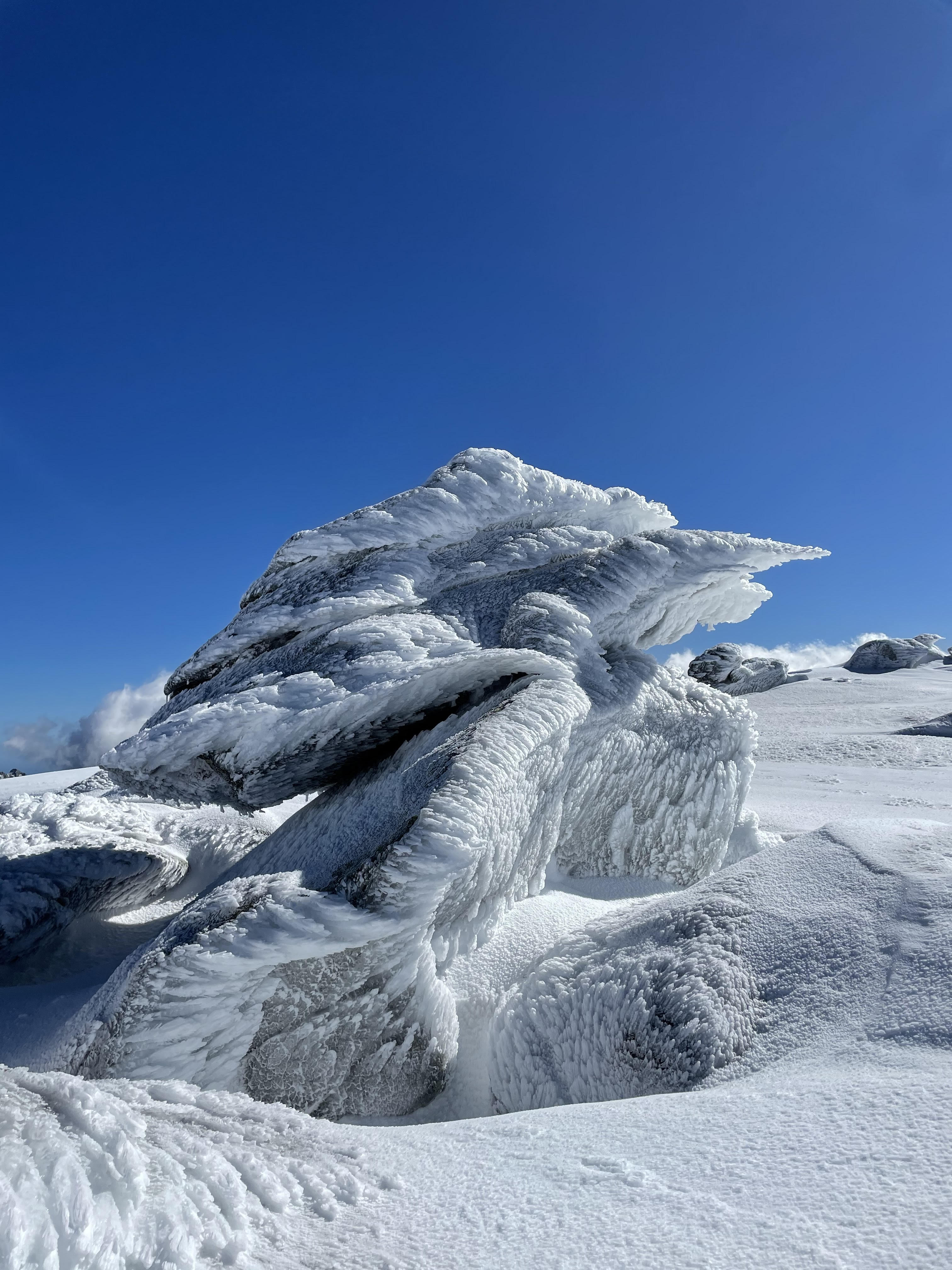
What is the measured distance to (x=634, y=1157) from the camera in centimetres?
84

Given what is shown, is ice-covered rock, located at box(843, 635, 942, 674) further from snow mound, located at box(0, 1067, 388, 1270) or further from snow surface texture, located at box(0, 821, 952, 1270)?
snow mound, located at box(0, 1067, 388, 1270)

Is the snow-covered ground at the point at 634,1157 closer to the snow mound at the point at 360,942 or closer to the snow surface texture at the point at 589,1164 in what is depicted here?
the snow surface texture at the point at 589,1164

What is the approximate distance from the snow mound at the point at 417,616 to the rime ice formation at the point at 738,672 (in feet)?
17.3

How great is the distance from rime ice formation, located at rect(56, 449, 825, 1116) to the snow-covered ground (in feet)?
1.21

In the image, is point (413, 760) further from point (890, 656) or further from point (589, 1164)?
point (890, 656)

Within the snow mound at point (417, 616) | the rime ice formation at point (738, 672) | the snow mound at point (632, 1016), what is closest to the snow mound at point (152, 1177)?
the snow mound at point (632, 1016)

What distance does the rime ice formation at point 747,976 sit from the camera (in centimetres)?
118

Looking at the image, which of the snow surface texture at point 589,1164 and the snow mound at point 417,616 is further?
the snow mound at point 417,616

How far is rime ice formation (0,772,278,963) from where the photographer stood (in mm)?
2443

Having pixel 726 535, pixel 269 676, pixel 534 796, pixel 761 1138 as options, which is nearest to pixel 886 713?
pixel 726 535

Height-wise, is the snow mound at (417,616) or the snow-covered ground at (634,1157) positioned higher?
the snow mound at (417,616)

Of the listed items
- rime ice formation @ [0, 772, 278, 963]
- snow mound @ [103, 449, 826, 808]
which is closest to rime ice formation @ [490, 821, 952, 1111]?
snow mound @ [103, 449, 826, 808]

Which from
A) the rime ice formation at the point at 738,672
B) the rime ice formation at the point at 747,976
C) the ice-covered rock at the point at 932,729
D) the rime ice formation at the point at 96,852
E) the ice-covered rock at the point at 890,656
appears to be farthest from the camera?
the ice-covered rock at the point at 890,656

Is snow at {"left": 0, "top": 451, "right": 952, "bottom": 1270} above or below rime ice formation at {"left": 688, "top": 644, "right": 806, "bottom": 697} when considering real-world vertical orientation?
below
